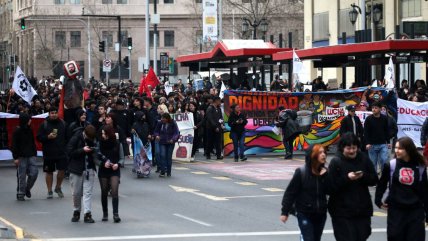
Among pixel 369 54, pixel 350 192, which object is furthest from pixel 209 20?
pixel 350 192

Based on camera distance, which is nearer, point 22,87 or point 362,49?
point 22,87

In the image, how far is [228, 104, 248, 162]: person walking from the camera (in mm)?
27922

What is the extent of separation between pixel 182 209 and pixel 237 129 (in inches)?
384

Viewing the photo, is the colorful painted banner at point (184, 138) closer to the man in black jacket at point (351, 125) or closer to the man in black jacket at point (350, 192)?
Answer: the man in black jacket at point (351, 125)

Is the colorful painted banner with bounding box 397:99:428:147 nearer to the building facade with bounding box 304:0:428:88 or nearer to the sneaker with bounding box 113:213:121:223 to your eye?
the sneaker with bounding box 113:213:121:223

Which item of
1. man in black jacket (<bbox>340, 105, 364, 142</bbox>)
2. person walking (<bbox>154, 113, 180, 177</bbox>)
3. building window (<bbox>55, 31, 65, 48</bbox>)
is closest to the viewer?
man in black jacket (<bbox>340, 105, 364, 142</bbox>)

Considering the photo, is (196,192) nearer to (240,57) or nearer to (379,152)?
(379,152)

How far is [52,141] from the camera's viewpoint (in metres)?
20.3

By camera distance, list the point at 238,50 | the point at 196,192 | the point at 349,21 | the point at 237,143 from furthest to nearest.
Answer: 1. the point at 349,21
2. the point at 238,50
3. the point at 237,143
4. the point at 196,192

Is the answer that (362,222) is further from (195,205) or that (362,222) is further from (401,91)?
(401,91)

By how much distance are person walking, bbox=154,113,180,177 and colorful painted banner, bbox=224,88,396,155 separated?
566 cm

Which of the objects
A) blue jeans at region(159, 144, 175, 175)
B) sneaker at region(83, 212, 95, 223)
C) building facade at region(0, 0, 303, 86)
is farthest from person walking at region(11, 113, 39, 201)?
building facade at region(0, 0, 303, 86)

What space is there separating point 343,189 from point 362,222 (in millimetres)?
382

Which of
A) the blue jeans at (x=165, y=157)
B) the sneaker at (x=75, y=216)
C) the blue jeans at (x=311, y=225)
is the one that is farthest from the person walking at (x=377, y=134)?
the blue jeans at (x=311, y=225)
